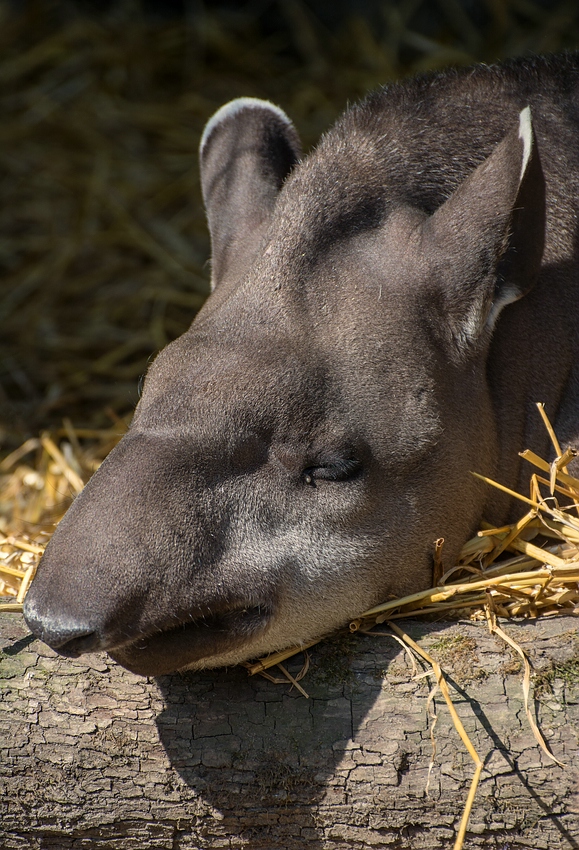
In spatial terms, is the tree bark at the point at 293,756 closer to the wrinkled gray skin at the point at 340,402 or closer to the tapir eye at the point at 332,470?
the wrinkled gray skin at the point at 340,402

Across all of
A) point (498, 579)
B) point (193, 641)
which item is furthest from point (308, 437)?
point (498, 579)

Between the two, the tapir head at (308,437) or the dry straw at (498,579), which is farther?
the dry straw at (498,579)

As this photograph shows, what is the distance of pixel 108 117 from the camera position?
828cm

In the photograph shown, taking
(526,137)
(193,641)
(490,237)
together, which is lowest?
(193,641)

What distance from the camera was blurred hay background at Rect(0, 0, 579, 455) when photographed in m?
6.86

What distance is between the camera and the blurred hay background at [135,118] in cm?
686

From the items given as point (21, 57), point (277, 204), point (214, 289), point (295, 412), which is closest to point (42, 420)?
point (214, 289)

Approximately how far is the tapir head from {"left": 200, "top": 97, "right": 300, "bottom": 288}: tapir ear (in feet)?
1.05

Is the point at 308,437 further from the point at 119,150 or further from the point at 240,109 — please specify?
the point at 119,150

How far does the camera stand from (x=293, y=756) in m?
2.86

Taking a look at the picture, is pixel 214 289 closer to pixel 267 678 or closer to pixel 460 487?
pixel 460 487

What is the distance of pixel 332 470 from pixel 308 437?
0.13 meters

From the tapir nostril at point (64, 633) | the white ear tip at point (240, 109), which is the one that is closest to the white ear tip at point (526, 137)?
the white ear tip at point (240, 109)

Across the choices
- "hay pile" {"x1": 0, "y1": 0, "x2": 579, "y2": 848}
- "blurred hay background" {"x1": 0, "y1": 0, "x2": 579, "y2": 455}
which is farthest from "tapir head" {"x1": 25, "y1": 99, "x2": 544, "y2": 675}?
"blurred hay background" {"x1": 0, "y1": 0, "x2": 579, "y2": 455}
